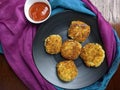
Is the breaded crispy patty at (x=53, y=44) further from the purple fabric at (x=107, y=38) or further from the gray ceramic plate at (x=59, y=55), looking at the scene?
the purple fabric at (x=107, y=38)

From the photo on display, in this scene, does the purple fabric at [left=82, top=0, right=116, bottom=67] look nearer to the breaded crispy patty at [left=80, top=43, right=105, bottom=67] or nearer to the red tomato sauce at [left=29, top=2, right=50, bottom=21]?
the breaded crispy patty at [left=80, top=43, right=105, bottom=67]

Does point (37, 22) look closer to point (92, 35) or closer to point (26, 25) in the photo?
point (26, 25)

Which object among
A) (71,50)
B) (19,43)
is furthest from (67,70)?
(19,43)

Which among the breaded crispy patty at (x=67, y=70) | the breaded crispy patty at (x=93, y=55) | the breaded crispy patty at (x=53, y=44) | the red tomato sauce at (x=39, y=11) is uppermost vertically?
the red tomato sauce at (x=39, y=11)

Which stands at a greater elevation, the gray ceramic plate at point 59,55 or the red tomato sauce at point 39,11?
the red tomato sauce at point 39,11

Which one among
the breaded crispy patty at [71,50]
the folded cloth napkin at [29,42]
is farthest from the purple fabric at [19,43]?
the breaded crispy patty at [71,50]

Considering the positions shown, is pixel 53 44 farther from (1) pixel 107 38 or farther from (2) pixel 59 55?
(1) pixel 107 38
